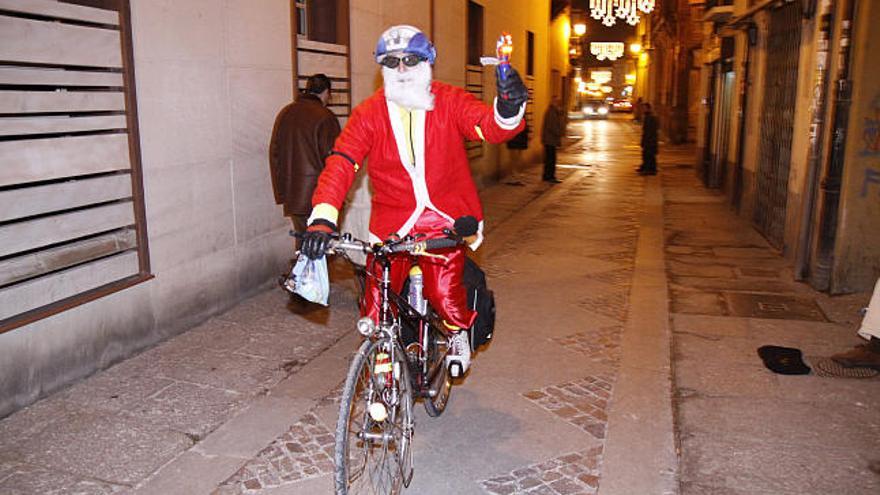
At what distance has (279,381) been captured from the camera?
5094 millimetres

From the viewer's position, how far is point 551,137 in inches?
661

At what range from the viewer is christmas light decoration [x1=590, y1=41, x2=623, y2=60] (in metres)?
61.3

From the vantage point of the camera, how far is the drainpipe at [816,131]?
7.10m

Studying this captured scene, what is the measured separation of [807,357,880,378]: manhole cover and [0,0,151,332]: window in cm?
489

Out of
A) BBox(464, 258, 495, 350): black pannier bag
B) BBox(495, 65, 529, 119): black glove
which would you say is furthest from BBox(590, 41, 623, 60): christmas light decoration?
BBox(495, 65, 529, 119): black glove

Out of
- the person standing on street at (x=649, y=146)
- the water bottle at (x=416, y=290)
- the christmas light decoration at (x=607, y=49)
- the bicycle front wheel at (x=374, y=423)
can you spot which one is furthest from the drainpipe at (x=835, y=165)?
the christmas light decoration at (x=607, y=49)

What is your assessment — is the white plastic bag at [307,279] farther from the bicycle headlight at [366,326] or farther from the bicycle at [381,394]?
the bicycle headlight at [366,326]

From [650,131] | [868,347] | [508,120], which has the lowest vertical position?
[868,347]

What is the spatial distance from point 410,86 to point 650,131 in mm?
15731

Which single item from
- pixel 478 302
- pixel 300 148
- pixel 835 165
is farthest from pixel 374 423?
pixel 835 165

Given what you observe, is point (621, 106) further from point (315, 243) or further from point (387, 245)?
point (315, 243)

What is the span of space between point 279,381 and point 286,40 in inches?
147

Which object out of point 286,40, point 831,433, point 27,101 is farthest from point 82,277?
point 831,433

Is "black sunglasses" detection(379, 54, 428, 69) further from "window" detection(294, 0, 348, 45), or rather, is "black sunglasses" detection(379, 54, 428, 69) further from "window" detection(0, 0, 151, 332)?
"window" detection(294, 0, 348, 45)
